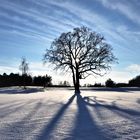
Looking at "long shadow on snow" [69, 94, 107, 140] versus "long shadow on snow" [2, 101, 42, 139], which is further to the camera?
"long shadow on snow" [2, 101, 42, 139]

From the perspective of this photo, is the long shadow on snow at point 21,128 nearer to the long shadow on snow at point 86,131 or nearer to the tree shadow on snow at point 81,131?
the tree shadow on snow at point 81,131

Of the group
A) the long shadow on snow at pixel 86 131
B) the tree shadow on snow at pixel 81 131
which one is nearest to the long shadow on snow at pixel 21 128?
the tree shadow on snow at pixel 81 131

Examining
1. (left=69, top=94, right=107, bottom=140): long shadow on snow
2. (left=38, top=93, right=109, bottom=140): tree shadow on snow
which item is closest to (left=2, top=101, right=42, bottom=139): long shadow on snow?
(left=38, top=93, right=109, bottom=140): tree shadow on snow

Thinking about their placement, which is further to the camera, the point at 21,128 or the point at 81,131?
the point at 21,128

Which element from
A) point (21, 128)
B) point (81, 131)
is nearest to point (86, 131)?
point (81, 131)

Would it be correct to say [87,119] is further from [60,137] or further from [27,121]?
[60,137]

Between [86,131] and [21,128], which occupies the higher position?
[21,128]

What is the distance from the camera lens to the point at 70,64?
5259 centimetres

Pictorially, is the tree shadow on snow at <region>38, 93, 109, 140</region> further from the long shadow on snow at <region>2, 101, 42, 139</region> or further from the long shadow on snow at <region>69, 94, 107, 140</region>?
the long shadow on snow at <region>2, 101, 42, 139</region>

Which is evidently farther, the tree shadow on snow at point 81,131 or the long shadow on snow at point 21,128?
the long shadow on snow at point 21,128

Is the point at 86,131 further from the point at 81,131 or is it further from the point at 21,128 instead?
the point at 21,128

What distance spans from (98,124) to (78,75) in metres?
43.0

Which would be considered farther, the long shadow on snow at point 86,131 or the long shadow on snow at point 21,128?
the long shadow on snow at point 21,128

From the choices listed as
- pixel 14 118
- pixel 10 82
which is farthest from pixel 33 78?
pixel 14 118
